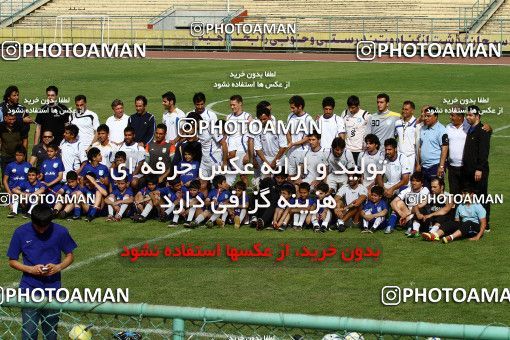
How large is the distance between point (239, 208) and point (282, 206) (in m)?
0.84

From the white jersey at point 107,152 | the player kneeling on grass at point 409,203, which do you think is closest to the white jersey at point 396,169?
the player kneeling on grass at point 409,203

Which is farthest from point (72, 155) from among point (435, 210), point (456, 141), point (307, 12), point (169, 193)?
point (307, 12)

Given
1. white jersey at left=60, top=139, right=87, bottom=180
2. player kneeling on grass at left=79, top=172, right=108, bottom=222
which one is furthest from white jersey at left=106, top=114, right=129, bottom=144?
player kneeling on grass at left=79, top=172, right=108, bottom=222

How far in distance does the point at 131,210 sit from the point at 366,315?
7.14 meters

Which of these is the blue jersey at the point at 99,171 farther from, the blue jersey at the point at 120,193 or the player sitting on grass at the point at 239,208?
the player sitting on grass at the point at 239,208

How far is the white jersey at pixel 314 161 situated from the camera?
18.6 m

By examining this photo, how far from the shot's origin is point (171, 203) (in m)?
18.6

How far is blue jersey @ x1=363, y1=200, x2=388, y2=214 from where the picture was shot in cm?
1775

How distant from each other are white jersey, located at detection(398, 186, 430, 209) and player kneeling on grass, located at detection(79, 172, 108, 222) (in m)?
5.44

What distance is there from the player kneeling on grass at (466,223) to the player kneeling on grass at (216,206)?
12.1 ft

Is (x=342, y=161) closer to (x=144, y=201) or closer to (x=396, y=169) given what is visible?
(x=396, y=169)

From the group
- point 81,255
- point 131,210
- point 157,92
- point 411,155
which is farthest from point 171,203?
point 157,92

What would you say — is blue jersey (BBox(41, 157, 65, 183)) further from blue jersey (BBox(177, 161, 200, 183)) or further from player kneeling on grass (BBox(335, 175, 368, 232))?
player kneeling on grass (BBox(335, 175, 368, 232))

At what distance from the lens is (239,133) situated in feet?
63.2
